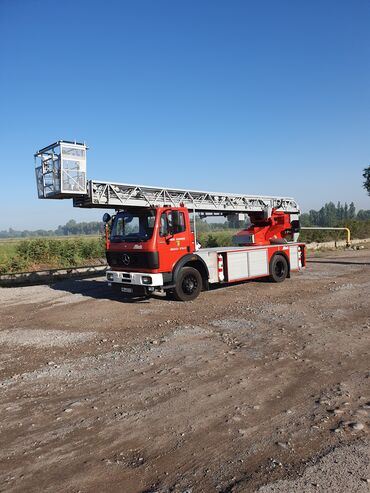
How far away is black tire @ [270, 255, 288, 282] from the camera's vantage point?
14070 mm

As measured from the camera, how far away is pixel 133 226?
36.7 ft

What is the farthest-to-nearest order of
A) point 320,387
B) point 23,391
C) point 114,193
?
point 114,193 → point 23,391 → point 320,387

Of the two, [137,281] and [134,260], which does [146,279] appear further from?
[134,260]

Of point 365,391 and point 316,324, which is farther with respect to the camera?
point 316,324

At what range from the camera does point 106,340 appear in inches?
302

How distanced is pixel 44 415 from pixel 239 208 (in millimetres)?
12184

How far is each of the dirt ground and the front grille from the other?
1443 millimetres

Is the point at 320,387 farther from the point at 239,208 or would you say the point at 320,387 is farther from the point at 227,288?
the point at 239,208

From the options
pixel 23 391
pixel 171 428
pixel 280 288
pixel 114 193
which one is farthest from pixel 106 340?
pixel 280 288

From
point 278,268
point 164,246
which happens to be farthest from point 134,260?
point 278,268

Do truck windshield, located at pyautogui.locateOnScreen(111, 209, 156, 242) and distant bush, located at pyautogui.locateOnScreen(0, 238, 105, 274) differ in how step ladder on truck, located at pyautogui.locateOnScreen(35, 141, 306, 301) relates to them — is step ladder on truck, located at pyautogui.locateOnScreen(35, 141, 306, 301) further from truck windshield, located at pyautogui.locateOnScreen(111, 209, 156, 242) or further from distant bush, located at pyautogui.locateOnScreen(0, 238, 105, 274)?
distant bush, located at pyautogui.locateOnScreen(0, 238, 105, 274)

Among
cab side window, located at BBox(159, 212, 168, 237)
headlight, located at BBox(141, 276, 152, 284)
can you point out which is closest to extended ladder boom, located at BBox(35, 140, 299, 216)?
cab side window, located at BBox(159, 212, 168, 237)

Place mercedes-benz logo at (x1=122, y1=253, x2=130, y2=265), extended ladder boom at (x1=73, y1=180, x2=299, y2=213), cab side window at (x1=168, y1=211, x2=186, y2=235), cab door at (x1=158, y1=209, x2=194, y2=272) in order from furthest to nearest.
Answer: extended ladder boom at (x1=73, y1=180, x2=299, y2=213)
mercedes-benz logo at (x1=122, y1=253, x2=130, y2=265)
cab side window at (x1=168, y1=211, x2=186, y2=235)
cab door at (x1=158, y1=209, x2=194, y2=272)

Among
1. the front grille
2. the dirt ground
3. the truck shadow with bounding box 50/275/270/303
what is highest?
the front grille
